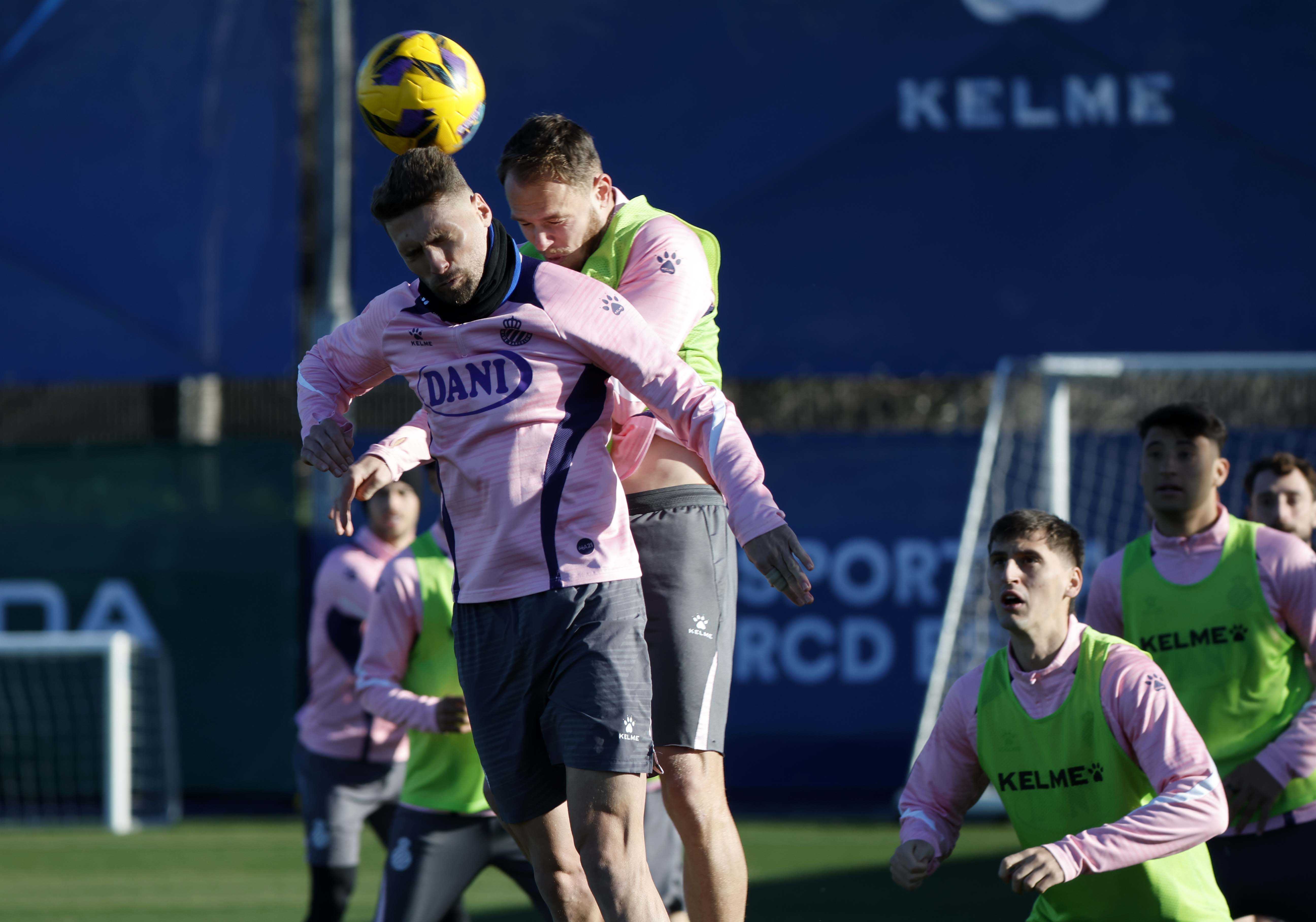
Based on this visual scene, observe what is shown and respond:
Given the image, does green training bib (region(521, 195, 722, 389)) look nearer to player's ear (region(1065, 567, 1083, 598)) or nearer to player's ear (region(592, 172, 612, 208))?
player's ear (region(592, 172, 612, 208))

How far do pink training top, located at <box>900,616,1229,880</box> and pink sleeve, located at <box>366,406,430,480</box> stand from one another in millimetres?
1526

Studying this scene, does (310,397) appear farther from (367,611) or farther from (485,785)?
(367,611)

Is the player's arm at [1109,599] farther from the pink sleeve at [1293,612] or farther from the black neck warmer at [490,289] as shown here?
the black neck warmer at [490,289]

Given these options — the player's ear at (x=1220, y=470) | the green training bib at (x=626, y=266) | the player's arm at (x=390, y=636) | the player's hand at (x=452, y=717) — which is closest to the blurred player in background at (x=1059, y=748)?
the green training bib at (x=626, y=266)

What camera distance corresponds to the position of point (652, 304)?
3.89 metres

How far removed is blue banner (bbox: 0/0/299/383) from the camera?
1102 cm

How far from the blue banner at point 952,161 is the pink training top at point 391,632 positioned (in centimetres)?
532

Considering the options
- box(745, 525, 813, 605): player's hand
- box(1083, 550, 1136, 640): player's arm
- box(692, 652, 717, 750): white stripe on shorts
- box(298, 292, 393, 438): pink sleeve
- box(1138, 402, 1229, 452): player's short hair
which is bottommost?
box(692, 652, 717, 750): white stripe on shorts

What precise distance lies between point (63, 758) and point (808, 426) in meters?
6.54

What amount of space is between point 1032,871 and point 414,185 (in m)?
2.08

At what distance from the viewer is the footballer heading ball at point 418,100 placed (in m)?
4.51

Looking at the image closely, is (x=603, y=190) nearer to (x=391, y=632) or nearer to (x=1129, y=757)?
(x=1129, y=757)

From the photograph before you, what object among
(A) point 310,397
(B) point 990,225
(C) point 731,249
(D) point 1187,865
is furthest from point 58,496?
(D) point 1187,865

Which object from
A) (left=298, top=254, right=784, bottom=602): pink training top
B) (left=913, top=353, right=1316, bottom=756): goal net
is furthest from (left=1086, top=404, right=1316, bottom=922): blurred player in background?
(left=913, top=353, right=1316, bottom=756): goal net
